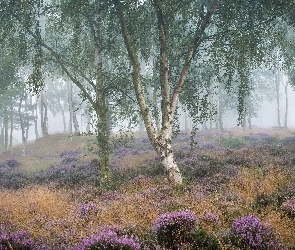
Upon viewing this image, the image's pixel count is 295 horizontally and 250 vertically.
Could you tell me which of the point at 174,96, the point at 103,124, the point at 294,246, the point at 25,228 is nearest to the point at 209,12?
the point at 174,96

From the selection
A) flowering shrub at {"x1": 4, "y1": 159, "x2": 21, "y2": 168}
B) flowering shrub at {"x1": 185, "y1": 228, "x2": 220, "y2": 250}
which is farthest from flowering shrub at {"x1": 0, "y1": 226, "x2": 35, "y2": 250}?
flowering shrub at {"x1": 4, "y1": 159, "x2": 21, "y2": 168}

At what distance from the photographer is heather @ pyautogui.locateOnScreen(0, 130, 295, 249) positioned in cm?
524

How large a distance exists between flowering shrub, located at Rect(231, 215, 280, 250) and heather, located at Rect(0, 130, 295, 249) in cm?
2

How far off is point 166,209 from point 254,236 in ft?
8.97

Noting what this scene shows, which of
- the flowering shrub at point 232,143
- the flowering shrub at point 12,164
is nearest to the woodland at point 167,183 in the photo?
the flowering shrub at point 12,164

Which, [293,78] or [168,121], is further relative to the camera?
[293,78]

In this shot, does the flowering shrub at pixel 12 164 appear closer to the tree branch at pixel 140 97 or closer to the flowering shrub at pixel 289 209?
the tree branch at pixel 140 97

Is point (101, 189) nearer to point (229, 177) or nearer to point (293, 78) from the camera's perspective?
point (229, 177)

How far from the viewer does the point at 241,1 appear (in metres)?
11.2

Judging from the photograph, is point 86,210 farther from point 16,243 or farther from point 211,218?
point 211,218

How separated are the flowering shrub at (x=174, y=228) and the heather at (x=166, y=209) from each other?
19 millimetres

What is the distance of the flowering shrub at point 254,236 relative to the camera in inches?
190

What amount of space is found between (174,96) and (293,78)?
18478 mm

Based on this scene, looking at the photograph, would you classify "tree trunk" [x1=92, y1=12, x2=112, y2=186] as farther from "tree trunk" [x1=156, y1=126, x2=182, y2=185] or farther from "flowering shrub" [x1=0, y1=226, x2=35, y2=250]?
"flowering shrub" [x1=0, y1=226, x2=35, y2=250]
